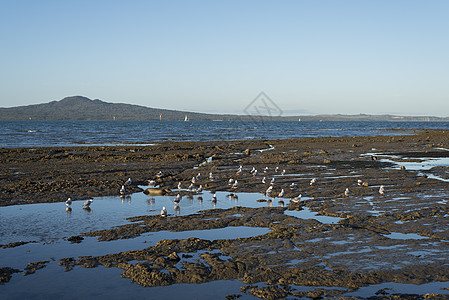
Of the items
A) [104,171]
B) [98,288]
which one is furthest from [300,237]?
[104,171]

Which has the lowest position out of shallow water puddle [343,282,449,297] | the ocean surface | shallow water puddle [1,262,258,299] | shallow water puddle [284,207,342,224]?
the ocean surface

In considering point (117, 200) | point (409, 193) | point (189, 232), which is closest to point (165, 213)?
point (189, 232)

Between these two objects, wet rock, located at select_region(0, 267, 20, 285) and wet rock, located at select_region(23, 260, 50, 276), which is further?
wet rock, located at select_region(23, 260, 50, 276)

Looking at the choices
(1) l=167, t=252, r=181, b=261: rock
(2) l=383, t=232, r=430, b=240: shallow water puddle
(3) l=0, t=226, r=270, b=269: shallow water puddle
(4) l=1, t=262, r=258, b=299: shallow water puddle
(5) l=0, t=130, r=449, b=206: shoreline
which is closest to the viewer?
(4) l=1, t=262, r=258, b=299: shallow water puddle

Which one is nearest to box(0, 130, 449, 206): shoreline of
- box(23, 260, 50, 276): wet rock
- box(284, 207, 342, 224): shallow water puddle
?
box(284, 207, 342, 224): shallow water puddle

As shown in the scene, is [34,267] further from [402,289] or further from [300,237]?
[402,289]

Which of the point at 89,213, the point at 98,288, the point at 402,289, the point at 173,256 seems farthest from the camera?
the point at 89,213

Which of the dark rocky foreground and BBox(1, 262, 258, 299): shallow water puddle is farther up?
the dark rocky foreground

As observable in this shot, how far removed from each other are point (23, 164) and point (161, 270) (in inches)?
929

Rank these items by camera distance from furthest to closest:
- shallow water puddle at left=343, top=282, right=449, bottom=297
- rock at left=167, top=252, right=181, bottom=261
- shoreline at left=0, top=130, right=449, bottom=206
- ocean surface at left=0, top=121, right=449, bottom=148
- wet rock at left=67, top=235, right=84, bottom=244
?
ocean surface at left=0, top=121, right=449, bottom=148, shoreline at left=0, top=130, right=449, bottom=206, wet rock at left=67, top=235, right=84, bottom=244, rock at left=167, top=252, right=181, bottom=261, shallow water puddle at left=343, top=282, right=449, bottom=297

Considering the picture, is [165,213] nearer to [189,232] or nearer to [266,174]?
[189,232]

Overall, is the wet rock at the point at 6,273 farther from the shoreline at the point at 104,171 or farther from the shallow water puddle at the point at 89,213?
the shoreline at the point at 104,171

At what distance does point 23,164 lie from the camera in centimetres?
2883

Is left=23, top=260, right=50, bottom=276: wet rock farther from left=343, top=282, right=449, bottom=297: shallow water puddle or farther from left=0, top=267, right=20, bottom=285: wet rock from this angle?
left=343, top=282, right=449, bottom=297: shallow water puddle
